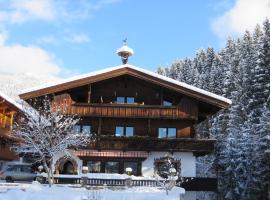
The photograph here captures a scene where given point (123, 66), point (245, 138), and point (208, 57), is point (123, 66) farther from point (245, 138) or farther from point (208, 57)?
point (208, 57)

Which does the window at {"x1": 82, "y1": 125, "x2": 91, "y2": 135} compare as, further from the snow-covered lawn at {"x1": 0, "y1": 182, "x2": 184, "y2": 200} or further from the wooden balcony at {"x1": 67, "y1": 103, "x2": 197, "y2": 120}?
the snow-covered lawn at {"x1": 0, "y1": 182, "x2": 184, "y2": 200}

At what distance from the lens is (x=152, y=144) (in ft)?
99.6

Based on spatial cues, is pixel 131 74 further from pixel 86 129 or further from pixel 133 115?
pixel 86 129

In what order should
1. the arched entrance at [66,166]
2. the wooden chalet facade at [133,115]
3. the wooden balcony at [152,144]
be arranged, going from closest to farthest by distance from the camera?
the wooden balcony at [152,144] → the wooden chalet facade at [133,115] → the arched entrance at [66,166]

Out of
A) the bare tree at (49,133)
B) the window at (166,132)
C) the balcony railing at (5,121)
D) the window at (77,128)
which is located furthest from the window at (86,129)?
the balcony railing at (5,121)

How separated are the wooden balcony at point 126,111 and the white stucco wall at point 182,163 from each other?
2482 millimetres

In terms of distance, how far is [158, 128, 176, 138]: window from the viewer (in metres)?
32.2

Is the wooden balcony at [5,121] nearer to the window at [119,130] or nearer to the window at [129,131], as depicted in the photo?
the window at [119,130]

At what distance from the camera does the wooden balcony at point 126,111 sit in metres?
31.6

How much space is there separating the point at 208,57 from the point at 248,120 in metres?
28.3

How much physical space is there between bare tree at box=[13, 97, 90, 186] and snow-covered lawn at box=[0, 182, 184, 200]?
4795 mm

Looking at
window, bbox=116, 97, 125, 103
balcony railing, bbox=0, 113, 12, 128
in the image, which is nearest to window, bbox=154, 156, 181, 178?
window, bbox=116, 97, 125, 103

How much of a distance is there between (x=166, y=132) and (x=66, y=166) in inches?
280

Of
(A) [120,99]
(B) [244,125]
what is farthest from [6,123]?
Answer: (B) [244,125]
